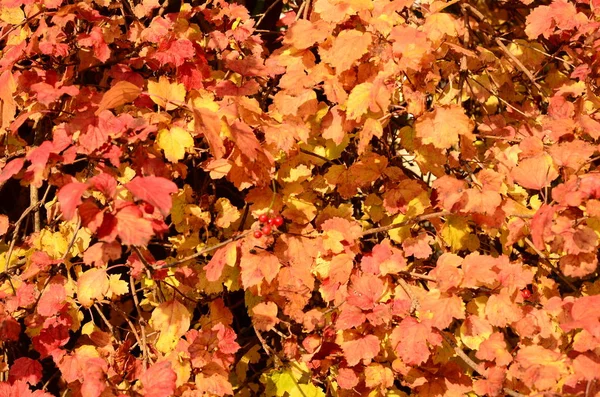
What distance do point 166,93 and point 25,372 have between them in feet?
3.62

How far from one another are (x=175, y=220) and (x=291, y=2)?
1455mm

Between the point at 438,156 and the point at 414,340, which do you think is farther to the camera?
the point at 438,156

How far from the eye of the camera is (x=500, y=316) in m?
2.28

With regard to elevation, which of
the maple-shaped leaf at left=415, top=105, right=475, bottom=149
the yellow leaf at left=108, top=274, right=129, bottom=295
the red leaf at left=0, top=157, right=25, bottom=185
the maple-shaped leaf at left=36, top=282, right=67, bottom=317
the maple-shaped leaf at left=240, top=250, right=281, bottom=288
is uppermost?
the red leaf at left=0, top=157, right=25, bottom=185

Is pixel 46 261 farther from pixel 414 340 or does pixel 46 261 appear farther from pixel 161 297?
pixel 414 340

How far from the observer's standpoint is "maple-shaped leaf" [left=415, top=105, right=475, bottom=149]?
231 centimetres

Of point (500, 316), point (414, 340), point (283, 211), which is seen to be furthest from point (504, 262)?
point (283, 211)

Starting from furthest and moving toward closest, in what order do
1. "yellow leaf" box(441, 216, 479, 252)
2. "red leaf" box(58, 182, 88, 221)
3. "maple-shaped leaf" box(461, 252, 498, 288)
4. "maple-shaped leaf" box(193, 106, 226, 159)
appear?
"yellow leaf" box(441, 216, 479, 252) → "maple-shaped leaf" box(461, 252, 498, 288) → "maple-shaped leaf" box(193, 106, 226, 159) → "red leaf" box(58, 182, 88, 221)

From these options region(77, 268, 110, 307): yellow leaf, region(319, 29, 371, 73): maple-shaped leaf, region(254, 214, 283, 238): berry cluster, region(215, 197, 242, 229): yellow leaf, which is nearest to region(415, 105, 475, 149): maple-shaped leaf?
region(319, 29, 371, 73): maple-shaped leaf

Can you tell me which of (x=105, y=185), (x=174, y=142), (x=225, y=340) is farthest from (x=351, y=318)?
(x=105, y=185)

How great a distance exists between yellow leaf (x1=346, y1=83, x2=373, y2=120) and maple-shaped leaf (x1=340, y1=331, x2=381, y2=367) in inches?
29.8

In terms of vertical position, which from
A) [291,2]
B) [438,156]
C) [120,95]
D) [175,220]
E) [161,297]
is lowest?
[161,297]

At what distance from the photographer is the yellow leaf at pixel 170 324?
8.38 ft

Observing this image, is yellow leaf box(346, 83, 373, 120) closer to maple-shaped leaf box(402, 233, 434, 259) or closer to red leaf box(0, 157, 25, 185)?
maple-shaped leaf box(402, 233, 434, 259)
